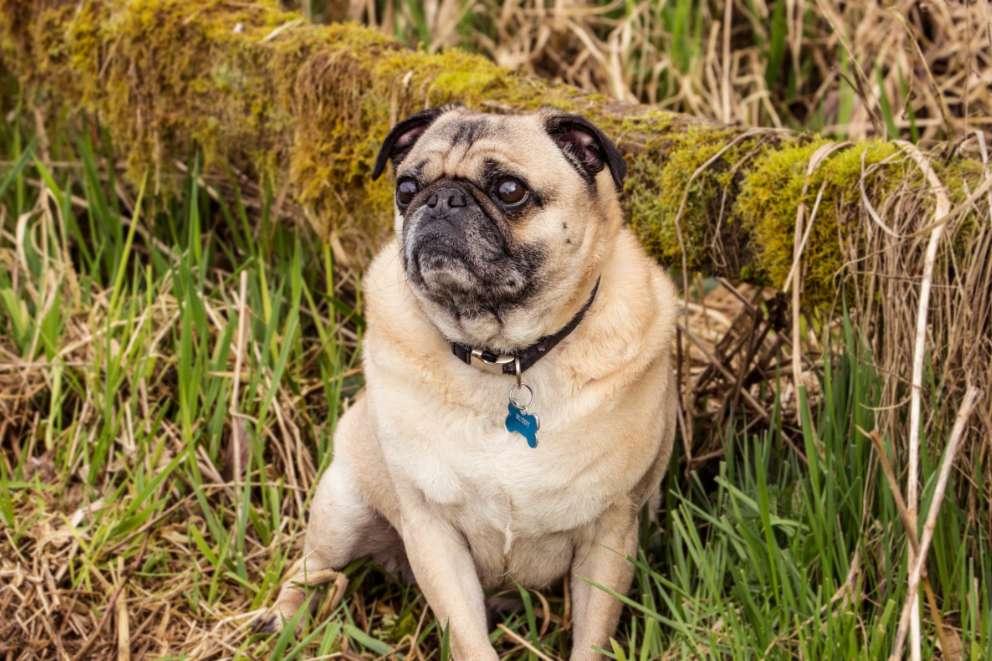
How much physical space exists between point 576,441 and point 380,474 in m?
0.69

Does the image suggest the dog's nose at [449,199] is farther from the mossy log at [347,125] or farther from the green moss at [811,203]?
the green moss at [811,203]

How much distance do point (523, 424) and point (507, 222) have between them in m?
0.53

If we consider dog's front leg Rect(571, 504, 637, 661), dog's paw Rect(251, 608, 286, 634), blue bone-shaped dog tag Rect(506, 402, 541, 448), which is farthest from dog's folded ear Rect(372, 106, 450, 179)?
dog's paw Rect(251, 608, 286, 634)

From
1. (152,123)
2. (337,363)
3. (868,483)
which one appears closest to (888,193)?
(868,483)

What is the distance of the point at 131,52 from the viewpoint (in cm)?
498

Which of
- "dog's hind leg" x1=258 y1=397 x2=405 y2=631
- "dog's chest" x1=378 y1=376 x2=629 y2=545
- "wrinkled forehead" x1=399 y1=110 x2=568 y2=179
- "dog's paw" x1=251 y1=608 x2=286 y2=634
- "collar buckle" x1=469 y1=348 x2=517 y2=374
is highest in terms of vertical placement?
"wrinkled forehead" x1=399 y1=110 x2=568 y2=179

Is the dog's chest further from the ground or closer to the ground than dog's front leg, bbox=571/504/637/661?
further from the ground

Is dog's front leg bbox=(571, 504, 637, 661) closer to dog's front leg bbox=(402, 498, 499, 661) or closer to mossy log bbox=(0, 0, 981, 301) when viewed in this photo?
dog's front leg bbox=(402, 498, 499, 661)

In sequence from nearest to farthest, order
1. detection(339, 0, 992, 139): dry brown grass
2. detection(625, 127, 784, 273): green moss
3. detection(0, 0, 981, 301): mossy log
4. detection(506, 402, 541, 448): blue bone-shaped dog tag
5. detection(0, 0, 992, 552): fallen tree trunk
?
1. detection(0, 0, 992, 552): fallen tree trunk
2. detection(506, 402, 541, 448): blue bone-shaped dog tag
3. detection(0, 0, 981, 301): mossy log
4. detection(625, 127, 784, 273): green moss
5. detection(339, 0, 992, 139): dry brown grass

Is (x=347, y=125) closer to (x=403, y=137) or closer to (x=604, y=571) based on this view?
(x=403, y=137)

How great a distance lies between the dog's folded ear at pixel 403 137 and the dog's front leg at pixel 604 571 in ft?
3.81

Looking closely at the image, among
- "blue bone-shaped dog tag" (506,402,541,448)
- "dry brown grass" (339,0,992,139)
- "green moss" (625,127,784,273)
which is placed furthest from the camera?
"dry brown grass" (339,0,992,139)

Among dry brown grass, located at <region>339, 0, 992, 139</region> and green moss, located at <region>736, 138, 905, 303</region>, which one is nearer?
green moss, located at <region>736, 138, 905, 303</region>

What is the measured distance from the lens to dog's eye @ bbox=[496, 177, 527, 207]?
11.1 ft
